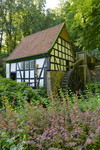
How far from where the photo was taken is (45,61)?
10195mm

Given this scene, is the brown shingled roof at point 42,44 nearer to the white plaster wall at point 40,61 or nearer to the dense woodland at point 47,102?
the white plaster wall at point 40,61

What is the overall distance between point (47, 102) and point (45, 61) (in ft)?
19.3

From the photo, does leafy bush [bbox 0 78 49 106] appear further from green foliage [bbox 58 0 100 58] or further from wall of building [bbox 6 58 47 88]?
wall of building [bbox 6 58 47 88]

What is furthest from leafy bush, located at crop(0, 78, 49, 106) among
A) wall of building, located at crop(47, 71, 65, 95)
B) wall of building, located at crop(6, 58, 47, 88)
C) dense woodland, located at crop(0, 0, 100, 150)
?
wall of building, located at crop(6, 58, 47, 88)

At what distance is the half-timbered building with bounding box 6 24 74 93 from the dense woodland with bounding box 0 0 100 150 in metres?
1.14

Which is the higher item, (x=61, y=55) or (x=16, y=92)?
(x=61, y=55)

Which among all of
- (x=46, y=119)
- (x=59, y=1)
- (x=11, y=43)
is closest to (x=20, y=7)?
(x=11, y=43)

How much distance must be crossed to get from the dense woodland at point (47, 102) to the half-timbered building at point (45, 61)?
3.73 feet

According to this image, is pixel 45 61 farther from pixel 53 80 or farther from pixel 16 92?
pixel 16 92

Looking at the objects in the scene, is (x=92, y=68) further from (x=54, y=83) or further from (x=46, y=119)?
(x=46, y=119)

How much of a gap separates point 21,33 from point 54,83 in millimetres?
15628

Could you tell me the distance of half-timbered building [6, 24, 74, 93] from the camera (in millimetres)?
10070

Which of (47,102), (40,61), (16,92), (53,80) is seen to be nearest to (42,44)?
(40,61)

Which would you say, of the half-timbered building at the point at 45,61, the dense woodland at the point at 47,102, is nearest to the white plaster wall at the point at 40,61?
the half-timbered building at the point at 45,61
